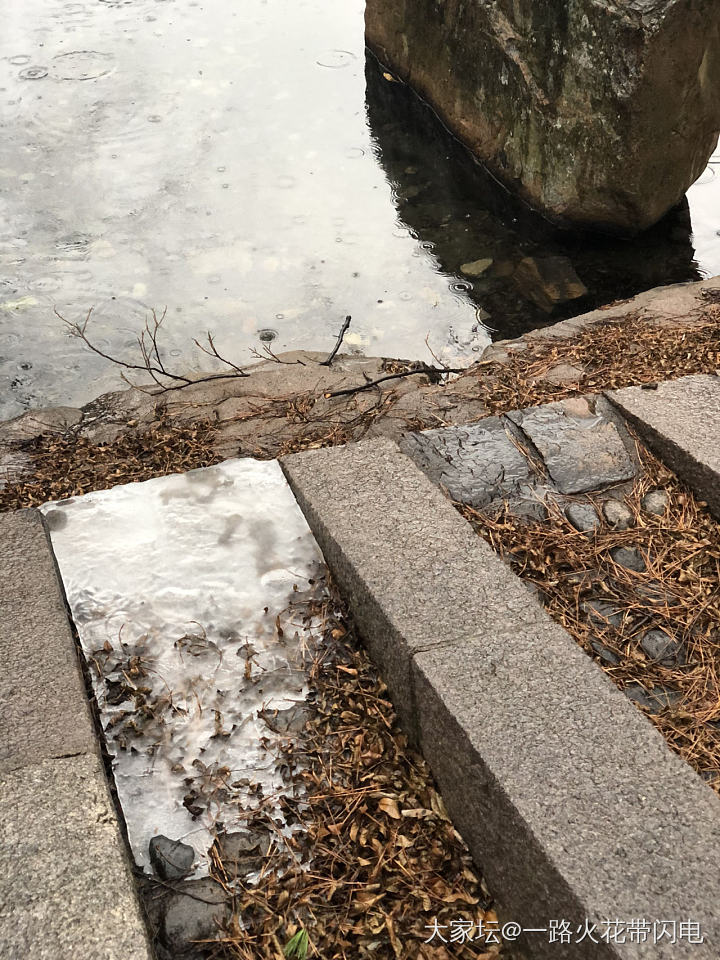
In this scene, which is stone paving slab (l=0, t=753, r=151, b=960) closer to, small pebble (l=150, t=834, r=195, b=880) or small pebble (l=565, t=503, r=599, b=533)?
small pebble (l=150, t=834, r=195, b=880)

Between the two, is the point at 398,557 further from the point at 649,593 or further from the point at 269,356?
the point at 269,356

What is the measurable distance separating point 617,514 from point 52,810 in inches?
62.0

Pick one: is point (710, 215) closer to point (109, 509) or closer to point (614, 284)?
point (614, 284)

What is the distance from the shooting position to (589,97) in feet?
13.9

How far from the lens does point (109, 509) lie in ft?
7.70

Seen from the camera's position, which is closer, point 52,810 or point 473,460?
point 52,810

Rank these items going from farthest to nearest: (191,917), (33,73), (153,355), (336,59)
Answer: (336,59) → (33,73) → (153,355) → (191,917)

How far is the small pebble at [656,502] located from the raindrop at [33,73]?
18.5ft

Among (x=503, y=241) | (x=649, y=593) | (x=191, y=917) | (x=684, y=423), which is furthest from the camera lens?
(x=503, y=241)

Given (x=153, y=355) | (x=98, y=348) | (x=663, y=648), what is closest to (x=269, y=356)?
(x=153, y=355)

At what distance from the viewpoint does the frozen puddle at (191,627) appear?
5.87ft

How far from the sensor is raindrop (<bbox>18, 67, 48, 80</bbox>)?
6148mm

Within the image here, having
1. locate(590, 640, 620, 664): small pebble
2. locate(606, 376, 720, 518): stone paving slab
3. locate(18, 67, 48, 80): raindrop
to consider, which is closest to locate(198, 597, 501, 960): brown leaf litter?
locate(590, 640, 620, 664): small pebble

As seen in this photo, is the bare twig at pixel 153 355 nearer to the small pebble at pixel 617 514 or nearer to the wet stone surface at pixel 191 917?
the small pebble at pixel 617 514
